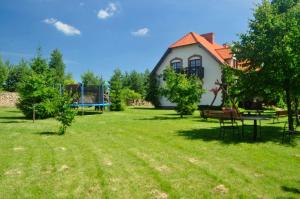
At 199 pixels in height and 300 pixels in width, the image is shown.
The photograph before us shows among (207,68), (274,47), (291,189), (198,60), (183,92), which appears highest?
(198,60)

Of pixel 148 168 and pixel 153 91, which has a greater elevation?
pixel 153 91

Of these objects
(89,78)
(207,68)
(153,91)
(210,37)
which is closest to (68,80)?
(89,78)

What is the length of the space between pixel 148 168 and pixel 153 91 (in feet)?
106

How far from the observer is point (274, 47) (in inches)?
411

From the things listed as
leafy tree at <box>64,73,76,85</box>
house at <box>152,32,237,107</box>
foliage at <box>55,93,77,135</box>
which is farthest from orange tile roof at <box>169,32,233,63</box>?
leafy tree at <box>64,73,76,85</box>

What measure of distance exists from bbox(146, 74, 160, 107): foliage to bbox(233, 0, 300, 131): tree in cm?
2643

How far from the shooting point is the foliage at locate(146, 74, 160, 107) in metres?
38.3

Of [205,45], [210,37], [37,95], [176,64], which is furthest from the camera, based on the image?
[210,37]

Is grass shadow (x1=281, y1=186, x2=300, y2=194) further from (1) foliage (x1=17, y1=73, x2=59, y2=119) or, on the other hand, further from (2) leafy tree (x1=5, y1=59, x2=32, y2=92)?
(2) leafy tree (x1=5, y1=59, x2=32, y2=92)

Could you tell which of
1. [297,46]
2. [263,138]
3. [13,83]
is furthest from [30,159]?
[13,83]

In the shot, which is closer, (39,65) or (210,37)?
(39,65)

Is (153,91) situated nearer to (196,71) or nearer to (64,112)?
(196,71)

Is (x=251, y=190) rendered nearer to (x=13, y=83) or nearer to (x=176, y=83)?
(x=176, y=83)

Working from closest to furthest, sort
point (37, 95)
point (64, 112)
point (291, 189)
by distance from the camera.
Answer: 1. point (291, 189)
2. point (64, 112)
3. point (37, 95)
